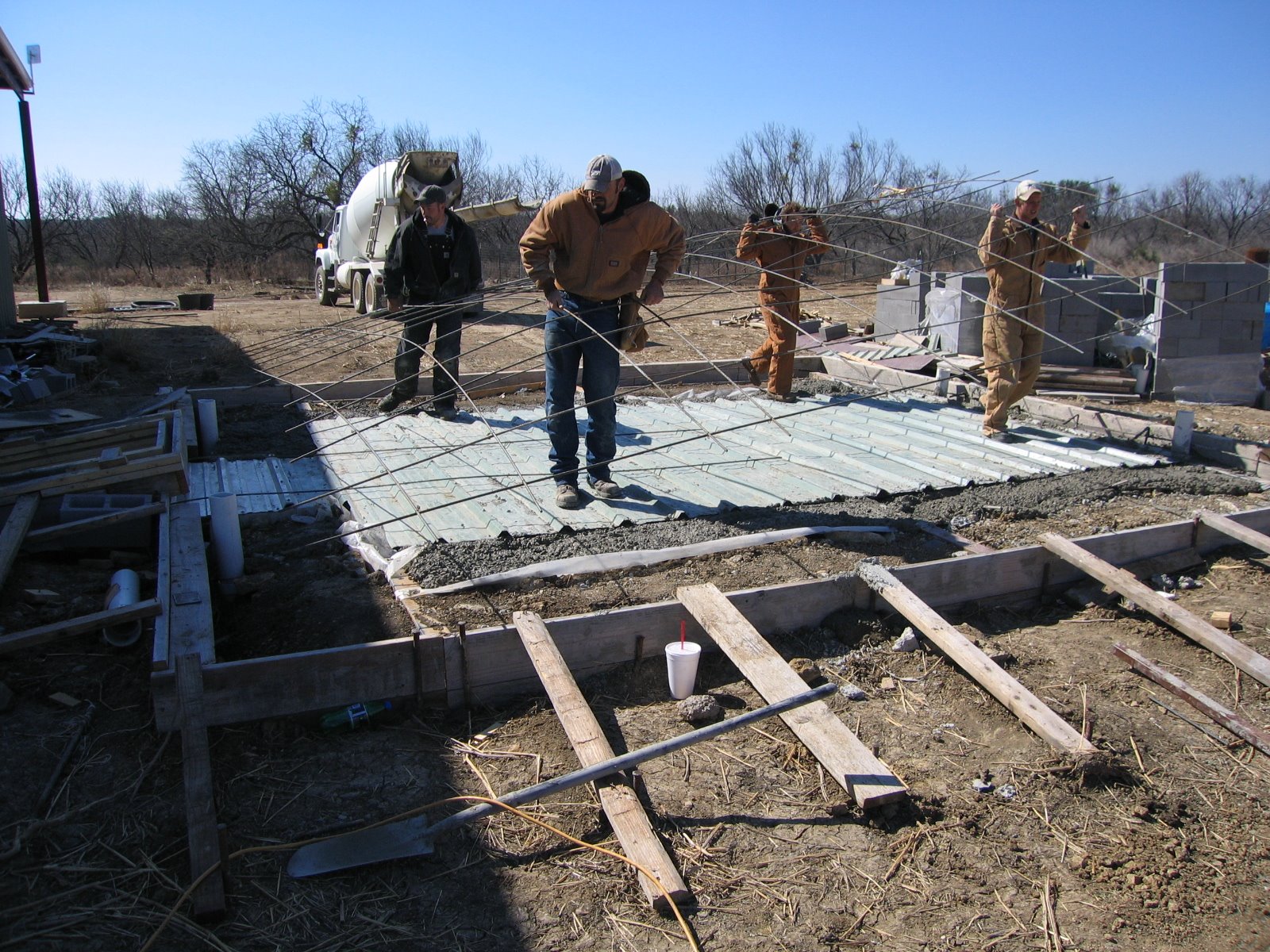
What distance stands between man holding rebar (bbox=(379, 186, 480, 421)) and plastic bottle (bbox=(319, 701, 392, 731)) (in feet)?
12.5

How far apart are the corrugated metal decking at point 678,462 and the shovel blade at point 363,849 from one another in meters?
1.87

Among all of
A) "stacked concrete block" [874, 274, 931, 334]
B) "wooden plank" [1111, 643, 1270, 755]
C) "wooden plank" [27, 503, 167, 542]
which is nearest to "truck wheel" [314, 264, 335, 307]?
"stacked concrete block" [874, 274, 931, 334]

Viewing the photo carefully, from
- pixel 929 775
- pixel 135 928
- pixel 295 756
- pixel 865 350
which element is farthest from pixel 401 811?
pixel 865 350

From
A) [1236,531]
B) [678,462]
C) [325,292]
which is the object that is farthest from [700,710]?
[325,292]

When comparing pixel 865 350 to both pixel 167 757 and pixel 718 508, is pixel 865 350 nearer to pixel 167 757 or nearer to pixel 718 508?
pixel 718 508

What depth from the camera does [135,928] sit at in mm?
2135

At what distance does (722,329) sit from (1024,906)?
518 inches

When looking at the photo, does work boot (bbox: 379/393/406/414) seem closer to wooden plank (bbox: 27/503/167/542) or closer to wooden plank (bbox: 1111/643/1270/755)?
wooden plank (bbox: 27/503/167/542)

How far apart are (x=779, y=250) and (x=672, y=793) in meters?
5.87

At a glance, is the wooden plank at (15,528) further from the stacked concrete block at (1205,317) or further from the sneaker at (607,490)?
the stacked concrete block at (1205,317)

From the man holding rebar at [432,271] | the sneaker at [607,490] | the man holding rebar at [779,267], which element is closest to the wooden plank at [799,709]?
the sneaker at [607,490]

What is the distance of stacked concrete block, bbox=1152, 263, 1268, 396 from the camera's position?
8984 millimetres

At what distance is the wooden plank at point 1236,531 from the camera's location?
4.32 meters

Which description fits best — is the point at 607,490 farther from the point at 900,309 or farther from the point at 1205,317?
the point at 900,309
